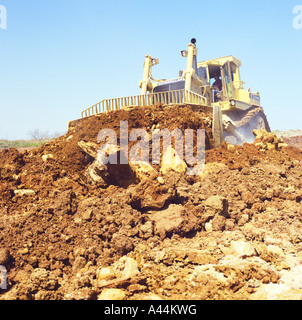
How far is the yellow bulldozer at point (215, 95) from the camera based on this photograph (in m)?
9.15

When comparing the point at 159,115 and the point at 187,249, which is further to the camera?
the point at 159,115

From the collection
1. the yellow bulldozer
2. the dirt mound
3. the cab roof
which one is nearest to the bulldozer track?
the yellow bulldozer

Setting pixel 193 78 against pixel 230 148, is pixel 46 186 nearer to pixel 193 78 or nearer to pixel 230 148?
pixel 230 148

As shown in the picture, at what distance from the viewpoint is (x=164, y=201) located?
19.4 ft

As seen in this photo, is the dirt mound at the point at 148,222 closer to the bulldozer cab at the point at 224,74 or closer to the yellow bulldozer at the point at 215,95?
the yellow bulldozer at the point at 215,95

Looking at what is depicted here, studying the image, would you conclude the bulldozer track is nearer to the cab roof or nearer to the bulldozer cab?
the bulldozer cab

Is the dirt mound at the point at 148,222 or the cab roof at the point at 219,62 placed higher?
the cab roof at the point at 219,62

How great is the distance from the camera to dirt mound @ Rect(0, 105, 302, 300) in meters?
4.24

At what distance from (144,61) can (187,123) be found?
4.58 metres

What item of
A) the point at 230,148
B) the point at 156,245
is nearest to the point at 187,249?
the point at 156,245

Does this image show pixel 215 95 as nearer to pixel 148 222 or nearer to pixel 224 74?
pixel 224 74

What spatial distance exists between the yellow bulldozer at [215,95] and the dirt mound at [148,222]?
2.78 feet

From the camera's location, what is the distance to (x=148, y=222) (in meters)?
5.62

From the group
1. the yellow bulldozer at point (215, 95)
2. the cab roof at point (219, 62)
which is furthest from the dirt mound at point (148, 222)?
the cab roof at point (219, 62)
